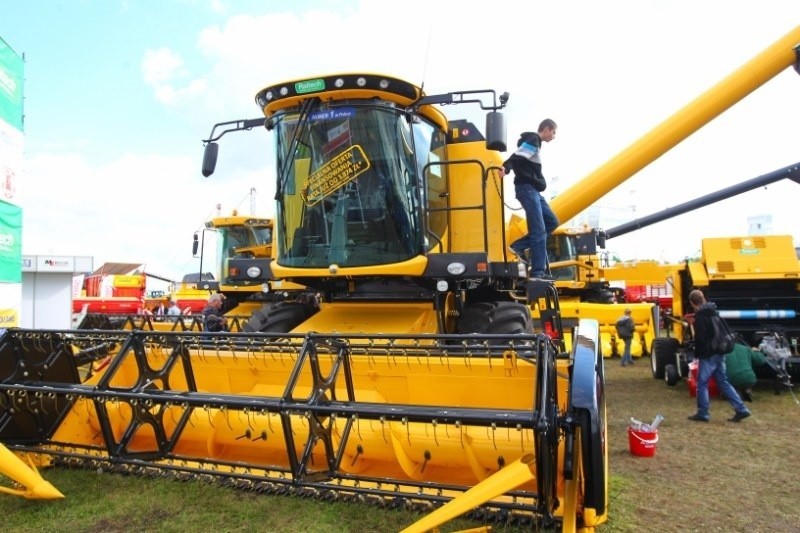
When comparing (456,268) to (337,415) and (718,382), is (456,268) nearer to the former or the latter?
(337,415)

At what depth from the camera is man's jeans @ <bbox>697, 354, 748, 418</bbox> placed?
6793mm

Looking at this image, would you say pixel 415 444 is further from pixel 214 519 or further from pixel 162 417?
pixel 162 417

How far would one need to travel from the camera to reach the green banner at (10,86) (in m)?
10.6

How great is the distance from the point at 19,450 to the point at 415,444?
2940 mm

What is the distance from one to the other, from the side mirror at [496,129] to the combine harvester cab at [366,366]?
2 centimetres

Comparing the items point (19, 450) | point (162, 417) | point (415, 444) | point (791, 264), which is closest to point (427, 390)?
point (415, 444)

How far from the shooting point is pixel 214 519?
12.6ft

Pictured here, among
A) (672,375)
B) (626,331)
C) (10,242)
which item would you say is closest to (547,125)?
(672,375)

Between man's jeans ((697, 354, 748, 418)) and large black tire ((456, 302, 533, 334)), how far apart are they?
9.15 feet

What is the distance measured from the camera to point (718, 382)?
7.06 metres

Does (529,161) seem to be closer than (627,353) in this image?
Yes

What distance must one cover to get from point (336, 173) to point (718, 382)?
16.9 ft

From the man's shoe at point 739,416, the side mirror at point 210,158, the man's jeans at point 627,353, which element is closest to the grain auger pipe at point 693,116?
the man's shoe at point 739,416

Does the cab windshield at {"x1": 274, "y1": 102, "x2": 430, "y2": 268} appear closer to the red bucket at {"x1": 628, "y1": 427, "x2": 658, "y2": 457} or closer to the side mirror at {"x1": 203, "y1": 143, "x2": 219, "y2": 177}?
the side mirror at {"x1": 203, "y1": 143, "x2": 219, "y2": 177}
